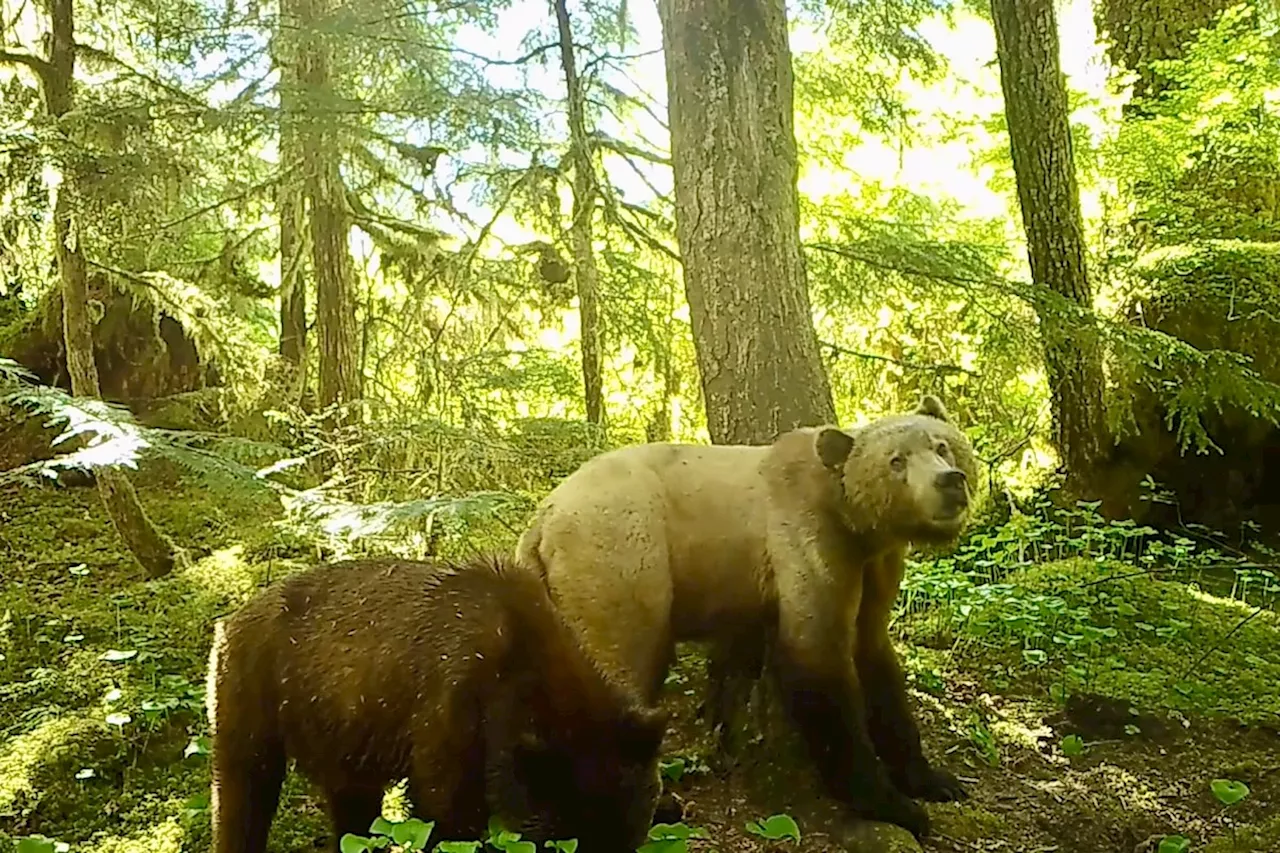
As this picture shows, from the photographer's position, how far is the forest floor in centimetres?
397

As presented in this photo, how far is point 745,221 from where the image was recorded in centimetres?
492

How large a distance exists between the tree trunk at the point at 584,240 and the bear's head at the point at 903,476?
319 cm

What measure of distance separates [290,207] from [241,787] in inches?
250

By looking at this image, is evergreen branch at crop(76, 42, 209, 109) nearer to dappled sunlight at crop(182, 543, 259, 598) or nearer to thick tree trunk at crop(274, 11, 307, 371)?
thick tree trunk at crop(274, 11, 307, 371)

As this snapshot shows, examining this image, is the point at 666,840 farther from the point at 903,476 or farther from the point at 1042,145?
the point at 1042,145

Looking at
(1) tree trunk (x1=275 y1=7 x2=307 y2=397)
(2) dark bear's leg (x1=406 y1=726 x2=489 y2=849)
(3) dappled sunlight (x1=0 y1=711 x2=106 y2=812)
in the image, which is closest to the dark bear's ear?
(2) dark bear's leg (x1=406 y1=726 x2=489 y2=849)

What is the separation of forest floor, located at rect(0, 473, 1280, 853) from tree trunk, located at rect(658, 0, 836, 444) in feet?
4.61

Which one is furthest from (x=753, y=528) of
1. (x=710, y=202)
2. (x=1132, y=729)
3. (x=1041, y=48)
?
(x=1041, y=48)

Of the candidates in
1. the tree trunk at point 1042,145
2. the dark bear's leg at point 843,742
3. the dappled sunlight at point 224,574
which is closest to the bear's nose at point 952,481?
the dark bear's leg at point 843,742

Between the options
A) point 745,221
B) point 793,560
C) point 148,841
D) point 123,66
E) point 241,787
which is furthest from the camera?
point 123,66

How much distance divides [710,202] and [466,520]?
1.89 m

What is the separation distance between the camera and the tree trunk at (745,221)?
193 inches

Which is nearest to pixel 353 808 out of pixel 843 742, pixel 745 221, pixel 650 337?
pixel 843 742

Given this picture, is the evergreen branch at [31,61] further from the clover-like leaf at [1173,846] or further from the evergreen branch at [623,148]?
the clover-like leaf at [1173,846]
